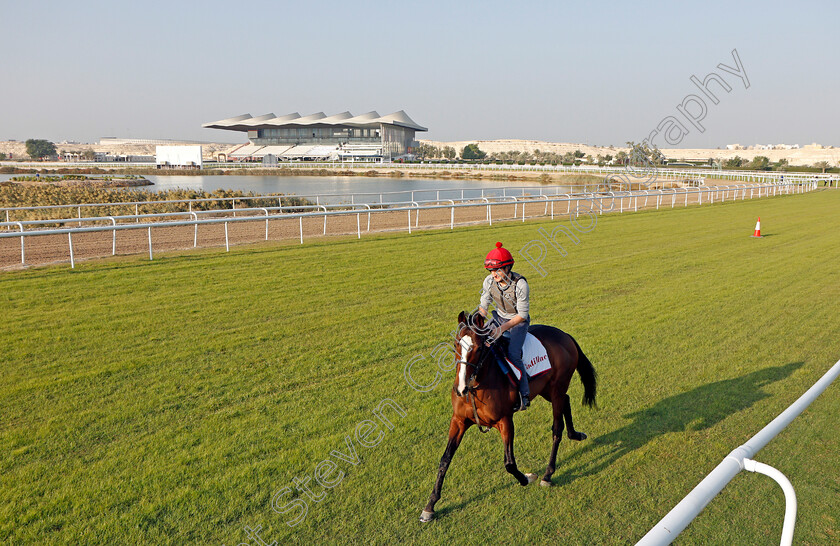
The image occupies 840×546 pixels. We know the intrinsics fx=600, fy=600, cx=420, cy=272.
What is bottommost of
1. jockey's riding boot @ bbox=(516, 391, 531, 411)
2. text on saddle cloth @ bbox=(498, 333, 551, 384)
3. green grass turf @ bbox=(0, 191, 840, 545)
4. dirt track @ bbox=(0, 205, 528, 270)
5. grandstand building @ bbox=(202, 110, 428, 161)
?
dirt track @ bbox=(0, 205, 528, 270)

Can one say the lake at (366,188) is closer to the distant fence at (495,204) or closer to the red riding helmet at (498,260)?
the distant fence at (495,204)

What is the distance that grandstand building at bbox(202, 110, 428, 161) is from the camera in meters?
122

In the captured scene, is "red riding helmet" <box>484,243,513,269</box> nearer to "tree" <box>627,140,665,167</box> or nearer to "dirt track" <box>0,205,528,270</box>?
"dirt track" <box>0,205,528,270</box>

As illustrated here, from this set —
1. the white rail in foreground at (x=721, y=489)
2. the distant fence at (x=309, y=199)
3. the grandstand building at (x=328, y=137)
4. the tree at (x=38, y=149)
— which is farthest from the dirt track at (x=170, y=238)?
the tree at (x=38, y=149)

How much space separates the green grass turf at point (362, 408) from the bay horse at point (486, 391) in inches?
11.7

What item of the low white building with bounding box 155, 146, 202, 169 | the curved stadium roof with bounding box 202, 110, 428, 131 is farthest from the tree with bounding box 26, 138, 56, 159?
the low white building with bounding box 155, 146, 202, 169

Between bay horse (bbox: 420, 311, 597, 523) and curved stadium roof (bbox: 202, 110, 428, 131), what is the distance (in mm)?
125748

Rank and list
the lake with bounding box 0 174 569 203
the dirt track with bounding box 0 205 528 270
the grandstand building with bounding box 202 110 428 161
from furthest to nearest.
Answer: the grandstand building with bounding box 202 110 428 161, the lake with bounding box 0 174 569 203, the dirt track with bounding box 0 205 528 270

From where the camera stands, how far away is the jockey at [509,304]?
4215mm

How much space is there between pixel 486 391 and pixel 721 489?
1710 millimetres

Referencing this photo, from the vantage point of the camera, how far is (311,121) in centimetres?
13188

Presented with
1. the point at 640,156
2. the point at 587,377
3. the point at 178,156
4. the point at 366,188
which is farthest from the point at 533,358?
the point at 178,156

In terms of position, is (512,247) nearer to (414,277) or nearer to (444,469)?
(414,277)

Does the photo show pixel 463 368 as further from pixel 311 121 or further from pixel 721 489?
pixel 311 121
